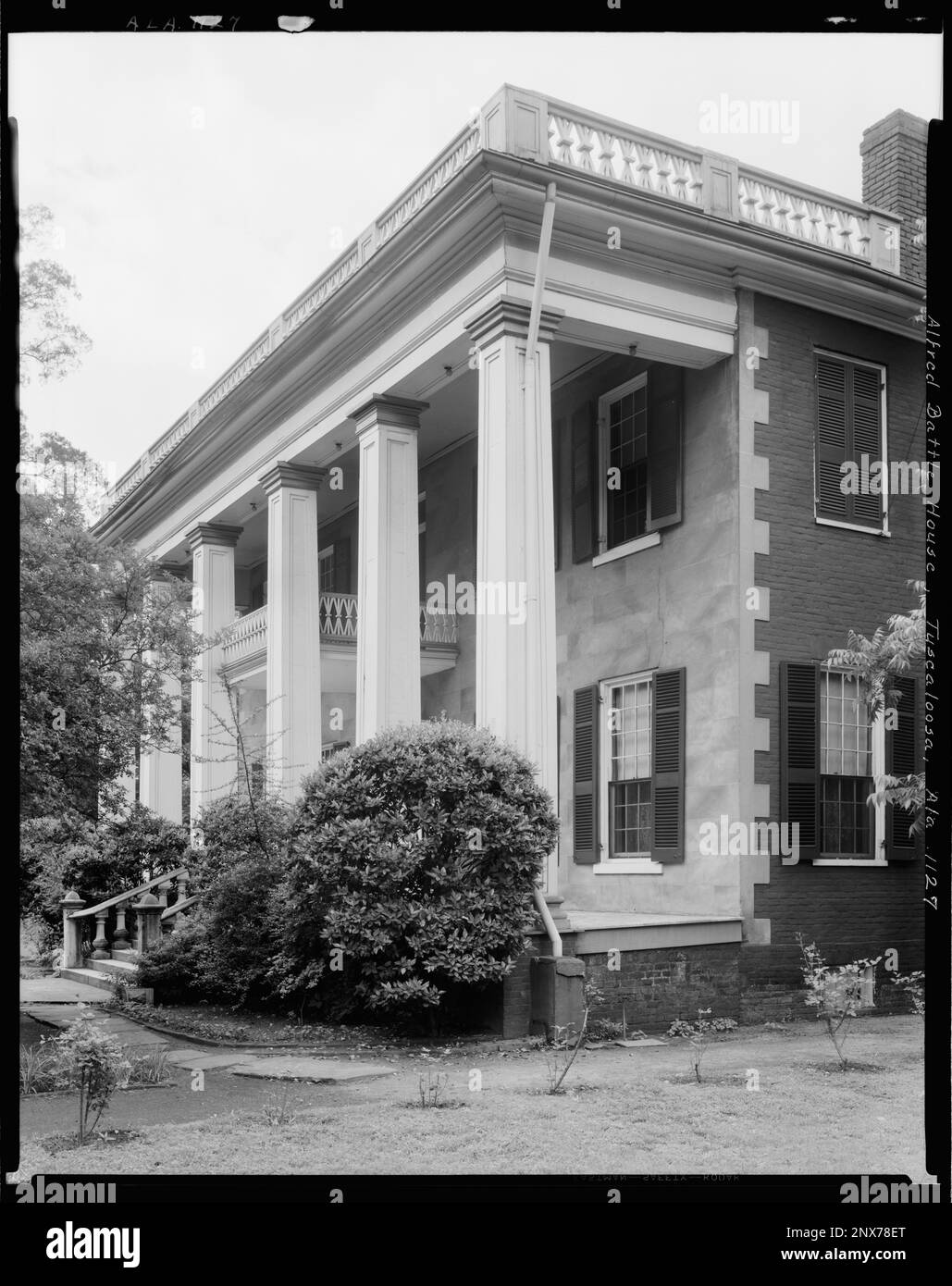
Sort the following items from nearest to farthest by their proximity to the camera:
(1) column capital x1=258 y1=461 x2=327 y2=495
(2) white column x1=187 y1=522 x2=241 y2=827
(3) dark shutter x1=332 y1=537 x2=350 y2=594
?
(1) column capital x1=258 y1=461 x2=327 y2=495 → (2) white column x1=187 y1=522 x2=241 y2=827 → (3) dark shutter x1=332 y1=537 x2=350 y2=594

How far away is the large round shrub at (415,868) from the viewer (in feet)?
38.1

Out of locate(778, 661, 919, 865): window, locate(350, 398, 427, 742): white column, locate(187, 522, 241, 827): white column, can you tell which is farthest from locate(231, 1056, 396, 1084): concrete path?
locate(187, 522, 241, 827): white column

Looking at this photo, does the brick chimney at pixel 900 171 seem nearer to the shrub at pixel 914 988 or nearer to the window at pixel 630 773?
the window at pixel 630 773

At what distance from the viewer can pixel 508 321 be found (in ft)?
46.0

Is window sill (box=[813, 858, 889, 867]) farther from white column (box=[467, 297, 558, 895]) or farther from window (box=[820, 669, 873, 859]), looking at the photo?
white column (box=[467, 297, 558, 895])

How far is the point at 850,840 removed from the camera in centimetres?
1534

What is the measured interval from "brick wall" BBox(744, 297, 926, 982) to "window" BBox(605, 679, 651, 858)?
1.81m

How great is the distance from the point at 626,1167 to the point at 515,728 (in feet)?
21.3

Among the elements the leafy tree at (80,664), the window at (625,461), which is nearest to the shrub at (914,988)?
the window at (625,461)

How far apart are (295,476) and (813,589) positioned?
8.32m

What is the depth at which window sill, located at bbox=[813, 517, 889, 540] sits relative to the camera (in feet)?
50.8

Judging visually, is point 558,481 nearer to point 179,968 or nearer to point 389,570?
point 389,570

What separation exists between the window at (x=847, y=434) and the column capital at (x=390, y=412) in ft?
16.4
